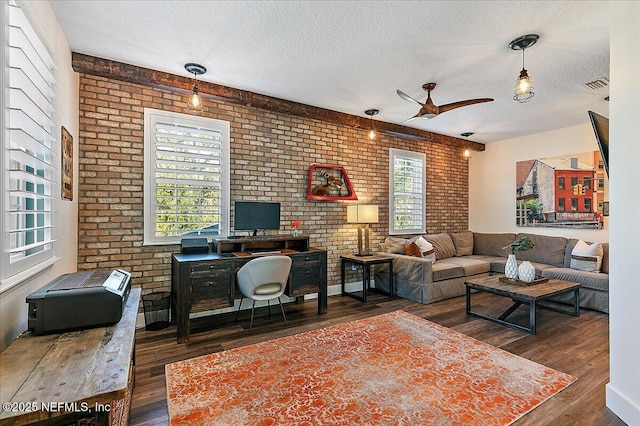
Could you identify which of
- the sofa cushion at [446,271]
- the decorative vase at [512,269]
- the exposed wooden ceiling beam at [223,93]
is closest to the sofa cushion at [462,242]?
the sofa cushion at [446,271]

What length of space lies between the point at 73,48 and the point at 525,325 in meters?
5.61

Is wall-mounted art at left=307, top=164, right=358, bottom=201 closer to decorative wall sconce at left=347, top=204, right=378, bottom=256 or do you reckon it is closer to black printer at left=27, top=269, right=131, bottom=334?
→ decorative wall sconce at left=347, top=204, right=378, bottom=256

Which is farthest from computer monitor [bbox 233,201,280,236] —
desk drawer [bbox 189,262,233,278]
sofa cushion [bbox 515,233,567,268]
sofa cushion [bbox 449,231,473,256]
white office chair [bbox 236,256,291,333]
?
sofa cushion [bbox 515,233,567,268]

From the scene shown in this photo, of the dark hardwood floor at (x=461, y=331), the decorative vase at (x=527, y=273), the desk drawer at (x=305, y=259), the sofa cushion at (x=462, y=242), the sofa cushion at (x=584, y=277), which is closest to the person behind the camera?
the dark hardwood floor at (x=461, y=331)

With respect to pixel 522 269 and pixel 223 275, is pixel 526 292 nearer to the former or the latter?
pixel 522 269

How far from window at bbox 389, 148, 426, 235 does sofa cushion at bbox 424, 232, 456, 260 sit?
34cm

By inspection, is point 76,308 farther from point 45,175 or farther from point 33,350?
point 45,175

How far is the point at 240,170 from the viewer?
421cm

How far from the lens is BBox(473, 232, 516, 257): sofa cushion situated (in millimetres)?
6000

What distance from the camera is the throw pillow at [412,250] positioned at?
16.9 ft

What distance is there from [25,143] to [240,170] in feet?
8.39

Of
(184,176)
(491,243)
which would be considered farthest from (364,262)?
(491,243)

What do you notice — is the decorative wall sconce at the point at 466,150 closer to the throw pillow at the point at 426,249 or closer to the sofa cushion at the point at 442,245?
the sofa cushion at the point at 442,245

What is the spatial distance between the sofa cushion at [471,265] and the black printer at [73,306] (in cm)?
484
